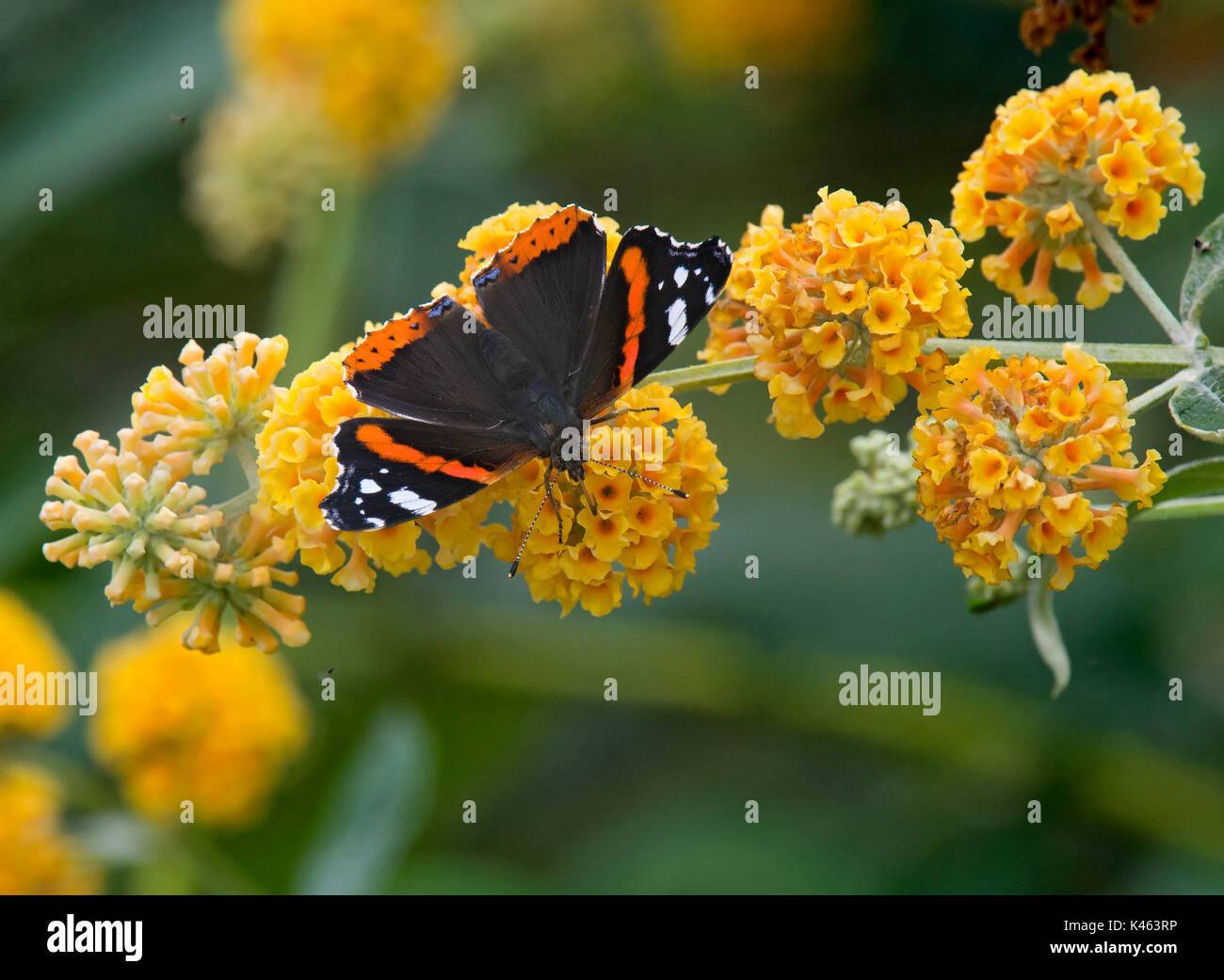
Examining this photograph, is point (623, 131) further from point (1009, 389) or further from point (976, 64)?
point (1009, 389)

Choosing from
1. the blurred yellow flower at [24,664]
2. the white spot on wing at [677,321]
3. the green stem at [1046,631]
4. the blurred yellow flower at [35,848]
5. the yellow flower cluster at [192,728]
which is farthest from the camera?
the yellow flower cluster at [192,728]

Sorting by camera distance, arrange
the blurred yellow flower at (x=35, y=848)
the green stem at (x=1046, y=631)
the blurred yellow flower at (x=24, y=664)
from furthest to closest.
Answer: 1. the blurred yellow flower at (x=24, y=664)
2. the blurred yellow flower at (x=35, y=848)
3. the green stem at (x=1046, y=631)

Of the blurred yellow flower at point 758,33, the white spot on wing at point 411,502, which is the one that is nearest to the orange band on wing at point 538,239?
the white spot on wing at point 411,502

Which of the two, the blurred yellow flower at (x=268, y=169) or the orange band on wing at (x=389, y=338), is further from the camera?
the blurred yellow flower at (x=268, y=169)

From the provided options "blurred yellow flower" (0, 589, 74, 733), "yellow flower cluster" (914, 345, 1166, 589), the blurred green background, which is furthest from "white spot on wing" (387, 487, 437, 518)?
"blurred yellow flower" (0, 589, 74, 733)

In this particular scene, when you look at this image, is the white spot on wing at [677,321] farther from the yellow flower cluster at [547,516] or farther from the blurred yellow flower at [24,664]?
the blurred yellow flower at [24,664]

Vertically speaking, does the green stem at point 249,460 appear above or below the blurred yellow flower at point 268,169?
below
